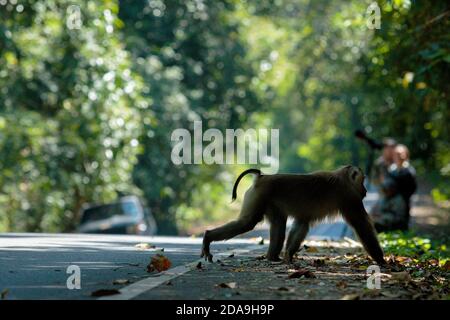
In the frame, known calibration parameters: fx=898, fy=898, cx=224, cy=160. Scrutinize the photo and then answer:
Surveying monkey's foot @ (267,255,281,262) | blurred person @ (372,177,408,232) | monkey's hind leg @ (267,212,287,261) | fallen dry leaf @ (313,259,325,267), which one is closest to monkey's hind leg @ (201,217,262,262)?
monkey's hind leg @ (267,212,287,261)

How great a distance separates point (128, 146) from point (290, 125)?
50560 mm

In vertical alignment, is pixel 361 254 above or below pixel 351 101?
below

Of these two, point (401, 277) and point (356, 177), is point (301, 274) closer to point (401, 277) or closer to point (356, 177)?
point (401, 277)

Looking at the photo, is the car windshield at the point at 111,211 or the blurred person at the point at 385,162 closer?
the blurred person at the point at 385,162

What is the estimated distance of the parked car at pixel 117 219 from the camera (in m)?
22.2

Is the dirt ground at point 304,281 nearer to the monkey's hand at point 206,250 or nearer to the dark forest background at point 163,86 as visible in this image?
the monkey's hand at point 206,250

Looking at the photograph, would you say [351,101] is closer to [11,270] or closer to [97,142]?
[97,142]

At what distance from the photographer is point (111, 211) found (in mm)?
23047

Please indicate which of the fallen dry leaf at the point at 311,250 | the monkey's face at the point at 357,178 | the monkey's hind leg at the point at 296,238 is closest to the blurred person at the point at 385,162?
the fallen dry leaf at the point at 311,250

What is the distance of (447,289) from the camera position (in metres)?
8.51

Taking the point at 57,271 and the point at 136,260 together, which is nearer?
the point at 57,271

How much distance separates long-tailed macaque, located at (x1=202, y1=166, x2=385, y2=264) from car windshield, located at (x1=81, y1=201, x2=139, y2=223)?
501 inches
